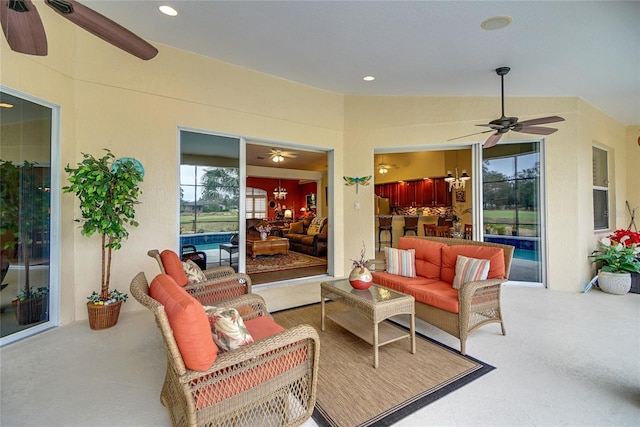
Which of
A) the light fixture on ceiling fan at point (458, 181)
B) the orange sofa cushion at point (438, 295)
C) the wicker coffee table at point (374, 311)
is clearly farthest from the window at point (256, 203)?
the orange sofa cushion at point (438, 295)

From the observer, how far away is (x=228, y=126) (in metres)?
4.20

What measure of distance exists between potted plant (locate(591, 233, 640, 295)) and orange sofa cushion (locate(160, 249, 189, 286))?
19.5ft

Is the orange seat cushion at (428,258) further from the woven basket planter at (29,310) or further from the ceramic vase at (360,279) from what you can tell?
the woven basket planter at (29,310)

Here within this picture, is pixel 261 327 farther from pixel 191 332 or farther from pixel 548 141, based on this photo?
pixel 548 141

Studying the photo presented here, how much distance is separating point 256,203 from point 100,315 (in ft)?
31.6

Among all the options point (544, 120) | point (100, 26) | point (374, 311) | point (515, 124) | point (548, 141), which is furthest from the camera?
point (548, 141)

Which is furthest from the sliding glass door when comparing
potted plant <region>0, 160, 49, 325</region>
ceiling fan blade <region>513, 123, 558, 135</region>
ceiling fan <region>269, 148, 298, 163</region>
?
potted plant <region>0, 160, 49, 325</region>

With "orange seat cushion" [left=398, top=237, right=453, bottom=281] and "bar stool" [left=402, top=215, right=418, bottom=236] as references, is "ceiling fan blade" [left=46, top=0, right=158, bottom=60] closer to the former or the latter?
"orange seat cushion" [left=398, top=237, right=453, bottom=281]

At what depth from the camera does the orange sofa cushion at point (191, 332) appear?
1293mm

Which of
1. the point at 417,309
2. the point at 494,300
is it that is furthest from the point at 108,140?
the point at 494,300

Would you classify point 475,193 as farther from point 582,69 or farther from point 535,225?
point 582,69

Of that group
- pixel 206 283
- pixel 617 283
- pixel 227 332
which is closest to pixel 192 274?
pixel 206 283

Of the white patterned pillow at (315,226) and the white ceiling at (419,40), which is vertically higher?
the white ceiling at (419,40)

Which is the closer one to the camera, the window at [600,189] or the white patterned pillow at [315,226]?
the window at [600,189]
